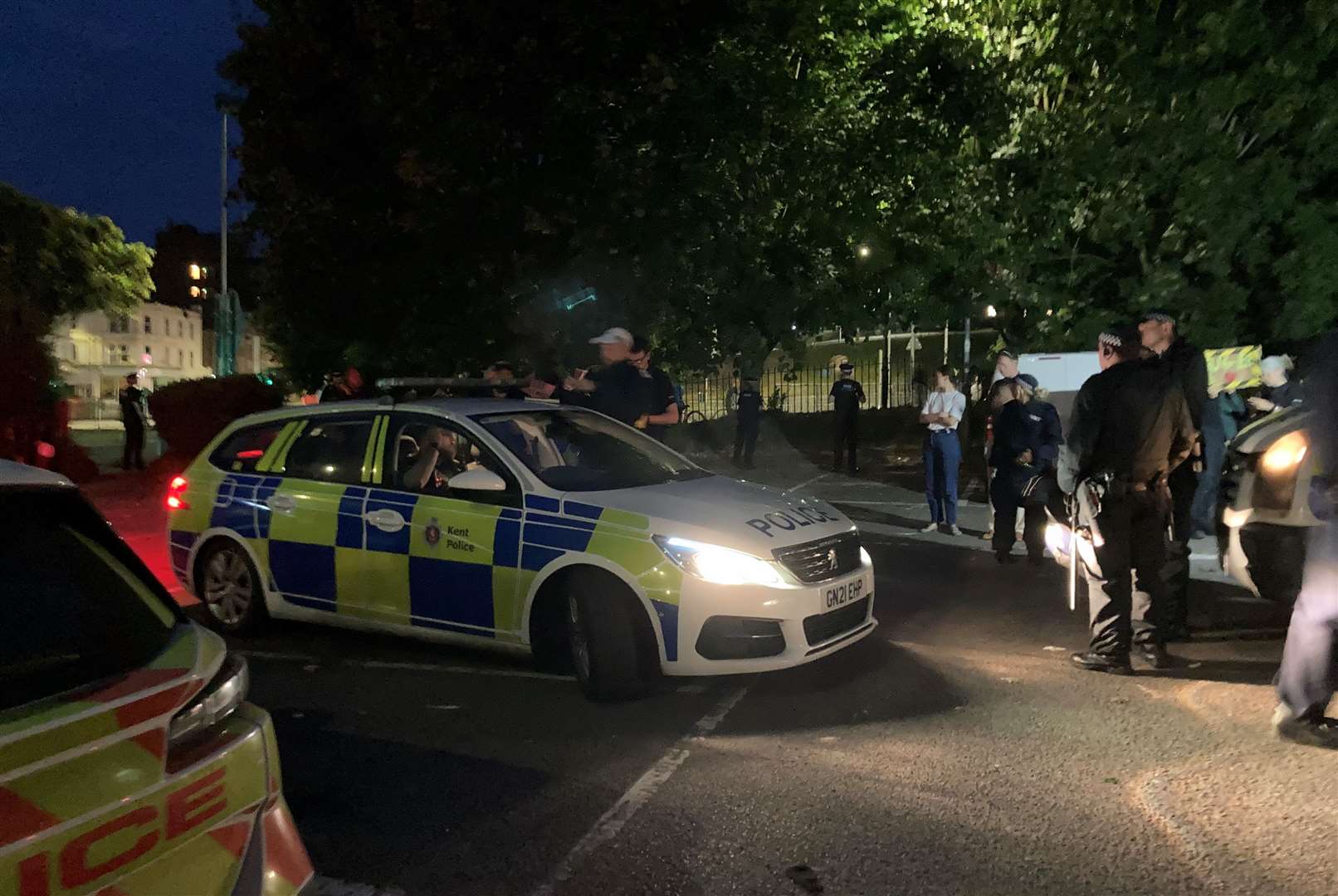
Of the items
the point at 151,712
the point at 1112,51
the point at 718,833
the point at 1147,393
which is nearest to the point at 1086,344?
the point at 1112,51

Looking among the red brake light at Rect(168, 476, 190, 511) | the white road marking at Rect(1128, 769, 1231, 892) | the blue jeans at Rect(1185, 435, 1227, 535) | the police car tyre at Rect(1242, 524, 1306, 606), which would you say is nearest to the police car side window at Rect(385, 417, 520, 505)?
the red brake light at Rect(168, 476, 190, 511)

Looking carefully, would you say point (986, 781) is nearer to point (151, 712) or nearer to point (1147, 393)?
point (1147, 393)

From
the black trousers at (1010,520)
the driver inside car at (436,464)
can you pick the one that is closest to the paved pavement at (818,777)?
the driver inside car at (436,464)

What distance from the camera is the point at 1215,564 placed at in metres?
8.52

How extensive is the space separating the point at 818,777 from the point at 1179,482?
2942 mm

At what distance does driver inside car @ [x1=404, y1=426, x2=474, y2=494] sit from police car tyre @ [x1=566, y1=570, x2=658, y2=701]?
1096 millimetres

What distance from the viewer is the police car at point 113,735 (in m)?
1.87

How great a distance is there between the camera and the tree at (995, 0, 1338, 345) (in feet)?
44.7

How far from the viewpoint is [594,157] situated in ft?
43.0

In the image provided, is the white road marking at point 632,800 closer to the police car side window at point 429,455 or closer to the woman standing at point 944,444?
the police car side window at point 429,455

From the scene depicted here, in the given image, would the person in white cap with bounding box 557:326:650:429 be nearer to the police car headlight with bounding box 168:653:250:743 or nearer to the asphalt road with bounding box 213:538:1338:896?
the asphalt road with bounding box 213:538:1338:896

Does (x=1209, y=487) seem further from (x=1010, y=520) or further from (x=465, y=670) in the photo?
(x=465, y=670)

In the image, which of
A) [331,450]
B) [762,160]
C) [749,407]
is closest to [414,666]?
[331,450]

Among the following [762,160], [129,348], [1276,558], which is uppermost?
[762,160]
